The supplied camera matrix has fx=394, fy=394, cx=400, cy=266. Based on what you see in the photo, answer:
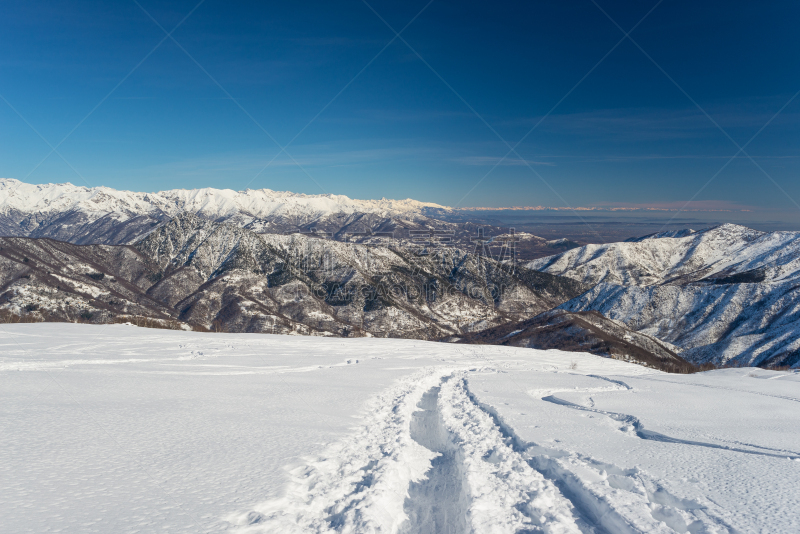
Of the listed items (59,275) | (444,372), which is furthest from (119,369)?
(59,275)

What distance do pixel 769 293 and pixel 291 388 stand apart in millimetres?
175381

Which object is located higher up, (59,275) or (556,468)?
(59,275)

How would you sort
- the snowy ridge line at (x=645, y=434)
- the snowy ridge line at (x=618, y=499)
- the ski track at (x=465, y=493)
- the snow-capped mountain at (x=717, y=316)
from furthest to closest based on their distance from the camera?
1. the snow-capped mountain at (x=717, y=316)
2. the snowy ridge line at (x=645, y=434)
3. the ski track at (x=465, y=493)
4. the snowy ridge line at (x=618, y=499)

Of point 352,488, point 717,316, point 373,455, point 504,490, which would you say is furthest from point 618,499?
point 717,316

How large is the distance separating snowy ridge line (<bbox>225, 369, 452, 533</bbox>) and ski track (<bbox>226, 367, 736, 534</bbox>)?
0.02 metres

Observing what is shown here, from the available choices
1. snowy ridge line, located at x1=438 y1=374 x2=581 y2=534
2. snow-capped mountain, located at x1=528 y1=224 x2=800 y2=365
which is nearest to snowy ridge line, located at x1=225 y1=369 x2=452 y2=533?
snowy ridge line, located at x1=438 y1=374 x2=581 y2=534

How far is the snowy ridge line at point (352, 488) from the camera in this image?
606 cm

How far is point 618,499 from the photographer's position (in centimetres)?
680

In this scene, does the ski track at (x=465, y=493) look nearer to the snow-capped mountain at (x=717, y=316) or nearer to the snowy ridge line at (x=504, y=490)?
the snowy ridge line at (x=504, y=490)

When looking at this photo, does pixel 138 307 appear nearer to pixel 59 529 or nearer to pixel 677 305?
pixel 59 529

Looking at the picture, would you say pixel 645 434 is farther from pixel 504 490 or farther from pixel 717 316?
pixel 717 316

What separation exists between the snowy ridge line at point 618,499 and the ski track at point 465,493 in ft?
0.05

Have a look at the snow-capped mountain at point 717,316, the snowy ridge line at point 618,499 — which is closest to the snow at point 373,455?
the snowy ridge line at point 618,499

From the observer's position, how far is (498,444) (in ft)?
33.3
